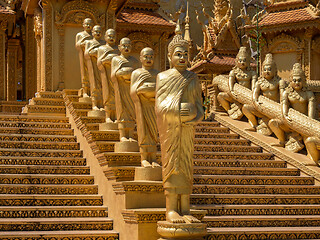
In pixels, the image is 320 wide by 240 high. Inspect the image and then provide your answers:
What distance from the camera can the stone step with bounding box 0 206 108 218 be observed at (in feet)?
31.1

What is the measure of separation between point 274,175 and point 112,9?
22.8ft

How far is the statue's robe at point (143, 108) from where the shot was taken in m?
9.16

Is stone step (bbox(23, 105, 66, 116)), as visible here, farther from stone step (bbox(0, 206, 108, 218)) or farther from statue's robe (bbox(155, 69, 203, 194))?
statue's robe (bbox(155, 69, 203, 194))

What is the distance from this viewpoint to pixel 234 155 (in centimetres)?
1263

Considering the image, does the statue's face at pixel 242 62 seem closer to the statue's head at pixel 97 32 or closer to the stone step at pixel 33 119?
the statue's head at pixel 97 32

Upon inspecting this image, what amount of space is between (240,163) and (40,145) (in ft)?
11.6

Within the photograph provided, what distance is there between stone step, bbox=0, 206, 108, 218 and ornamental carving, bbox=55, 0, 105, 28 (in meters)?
7.65

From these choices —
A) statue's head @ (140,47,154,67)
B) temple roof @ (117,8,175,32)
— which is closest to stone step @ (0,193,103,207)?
statue's head @ (140,47,154,67)

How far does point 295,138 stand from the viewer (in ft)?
42.3

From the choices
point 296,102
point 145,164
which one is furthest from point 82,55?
point 145,164

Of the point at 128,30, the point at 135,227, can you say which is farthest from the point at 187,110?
the point at 128,30

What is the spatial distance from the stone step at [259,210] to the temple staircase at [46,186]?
1617mm

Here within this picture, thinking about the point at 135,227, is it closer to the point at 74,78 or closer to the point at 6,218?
the point at 6,218

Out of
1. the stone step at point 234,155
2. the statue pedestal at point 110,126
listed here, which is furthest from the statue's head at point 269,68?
the statue pedestal at point 110,126
